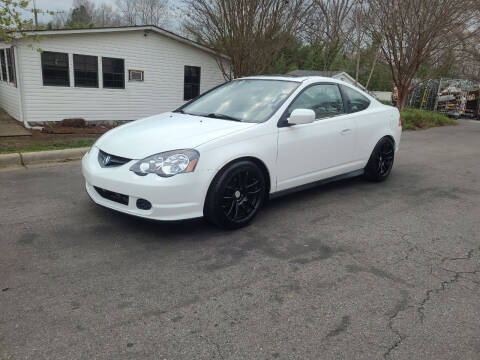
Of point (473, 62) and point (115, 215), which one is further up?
point (473, 62)

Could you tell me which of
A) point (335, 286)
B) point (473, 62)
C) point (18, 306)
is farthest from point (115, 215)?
point (473, 62)

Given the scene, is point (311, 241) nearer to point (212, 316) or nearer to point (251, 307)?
point (251, 307)

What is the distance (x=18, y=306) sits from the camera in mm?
2707

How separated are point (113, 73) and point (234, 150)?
10850mm

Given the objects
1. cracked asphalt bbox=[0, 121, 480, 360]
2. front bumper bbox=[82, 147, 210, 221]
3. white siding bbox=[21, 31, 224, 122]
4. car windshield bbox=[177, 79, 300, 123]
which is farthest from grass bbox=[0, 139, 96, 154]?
white siding bbox=[21, 31, 224, 122]

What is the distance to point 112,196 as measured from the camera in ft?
12.8

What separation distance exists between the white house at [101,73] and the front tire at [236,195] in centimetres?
928

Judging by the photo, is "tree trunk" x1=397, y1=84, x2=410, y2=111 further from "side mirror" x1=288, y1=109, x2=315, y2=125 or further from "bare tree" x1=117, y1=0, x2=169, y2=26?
"bare tree" x1=117, y1=0, x2=169, y2=26

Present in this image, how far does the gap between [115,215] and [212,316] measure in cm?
210

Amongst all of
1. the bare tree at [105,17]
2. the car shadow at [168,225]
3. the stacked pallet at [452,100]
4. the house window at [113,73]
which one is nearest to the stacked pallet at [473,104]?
the stacked pallet at [452,100]

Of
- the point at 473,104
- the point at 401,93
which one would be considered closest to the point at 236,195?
the point at 401,93

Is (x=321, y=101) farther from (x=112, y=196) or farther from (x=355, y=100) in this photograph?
(x=112, y=196)

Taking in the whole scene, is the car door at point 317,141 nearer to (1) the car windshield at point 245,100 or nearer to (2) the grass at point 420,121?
(1) the car windshield at point 245,100

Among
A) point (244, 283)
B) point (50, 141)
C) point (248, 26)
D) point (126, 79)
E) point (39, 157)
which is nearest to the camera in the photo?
point (244, 283)
